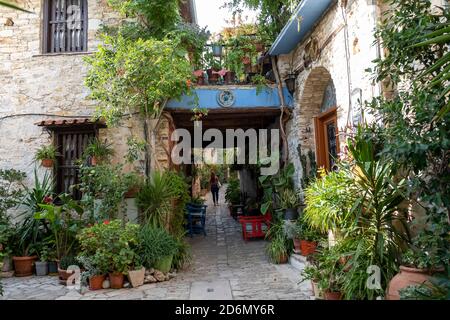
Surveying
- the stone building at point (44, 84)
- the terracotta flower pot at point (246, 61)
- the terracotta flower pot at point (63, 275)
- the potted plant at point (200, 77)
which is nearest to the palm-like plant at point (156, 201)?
the stone building at point (44, 84)

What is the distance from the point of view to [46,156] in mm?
6203

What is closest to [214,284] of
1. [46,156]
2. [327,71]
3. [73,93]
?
[46,156]

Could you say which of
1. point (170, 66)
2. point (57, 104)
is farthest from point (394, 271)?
point (57, 104)

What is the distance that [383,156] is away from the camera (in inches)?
116

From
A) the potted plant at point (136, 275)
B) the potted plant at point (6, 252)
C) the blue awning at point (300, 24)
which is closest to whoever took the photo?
the potted plant at point (136, 275)

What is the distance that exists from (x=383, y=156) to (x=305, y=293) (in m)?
2.07

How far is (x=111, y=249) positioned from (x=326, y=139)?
411cm

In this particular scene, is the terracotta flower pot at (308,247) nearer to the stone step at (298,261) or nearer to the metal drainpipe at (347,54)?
the stone step at (298,261)

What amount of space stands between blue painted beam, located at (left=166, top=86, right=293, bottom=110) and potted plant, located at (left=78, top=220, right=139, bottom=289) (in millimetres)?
2882

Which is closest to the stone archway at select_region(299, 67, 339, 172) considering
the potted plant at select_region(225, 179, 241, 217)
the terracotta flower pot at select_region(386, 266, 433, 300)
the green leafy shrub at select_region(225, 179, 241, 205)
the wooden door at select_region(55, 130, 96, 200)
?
the terracotta flower pot at select_region(386, 266, 433, 300)

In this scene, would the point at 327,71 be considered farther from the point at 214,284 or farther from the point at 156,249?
the point at 156,249

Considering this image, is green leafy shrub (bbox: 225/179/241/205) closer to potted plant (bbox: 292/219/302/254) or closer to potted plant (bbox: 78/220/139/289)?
potted plant (bbox: 292/219/302/254)

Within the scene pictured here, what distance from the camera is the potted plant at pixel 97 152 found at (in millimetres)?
5980

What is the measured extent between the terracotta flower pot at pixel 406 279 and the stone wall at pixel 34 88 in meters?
4.58
